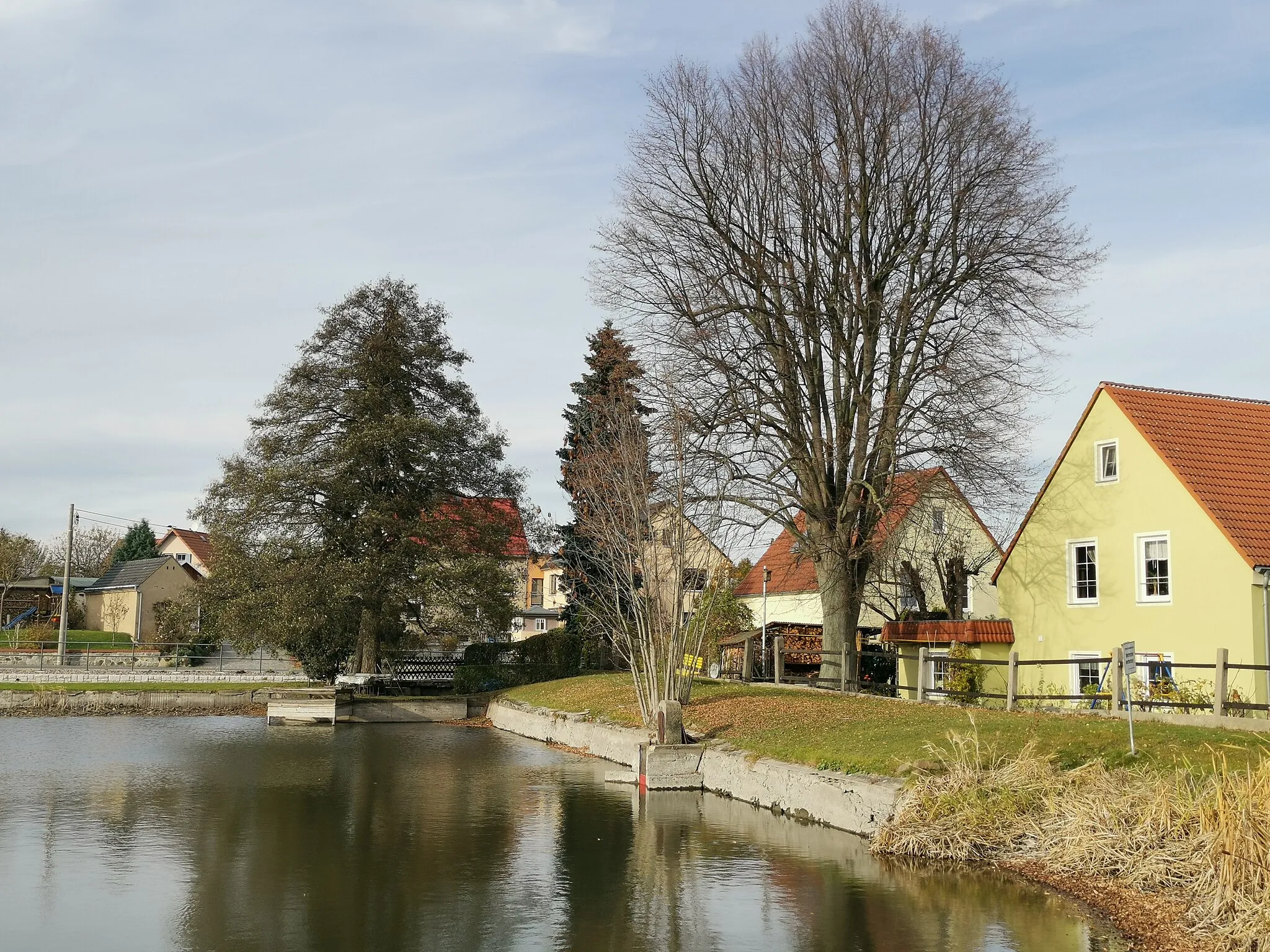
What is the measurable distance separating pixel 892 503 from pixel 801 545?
236 cm

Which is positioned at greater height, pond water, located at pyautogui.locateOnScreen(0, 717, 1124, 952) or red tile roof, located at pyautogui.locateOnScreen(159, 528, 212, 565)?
red tile roof, located at pyautogui.locateOnScreen(159, 528, 212, 565)

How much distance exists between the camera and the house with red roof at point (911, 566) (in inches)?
1129

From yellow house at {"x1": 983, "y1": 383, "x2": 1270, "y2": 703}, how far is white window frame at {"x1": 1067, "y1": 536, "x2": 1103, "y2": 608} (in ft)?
0.11

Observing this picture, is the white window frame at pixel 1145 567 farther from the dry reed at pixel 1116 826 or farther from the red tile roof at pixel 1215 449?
the dry reed at pixel 1116 826

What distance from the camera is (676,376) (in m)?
28.2

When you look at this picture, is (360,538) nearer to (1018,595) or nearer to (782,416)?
(782,416)

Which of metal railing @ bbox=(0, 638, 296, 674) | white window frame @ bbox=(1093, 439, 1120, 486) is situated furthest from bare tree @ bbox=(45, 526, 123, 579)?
white window frame @ bbox=(1093, 439, 1120, 486)

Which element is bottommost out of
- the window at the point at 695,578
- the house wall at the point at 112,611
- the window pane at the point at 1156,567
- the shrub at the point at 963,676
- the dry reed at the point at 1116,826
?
the dry reed at the point at 1116,826

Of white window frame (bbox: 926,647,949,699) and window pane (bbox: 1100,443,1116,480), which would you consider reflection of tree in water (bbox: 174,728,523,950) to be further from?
window pane (bbox: 1100,443,1116,480)

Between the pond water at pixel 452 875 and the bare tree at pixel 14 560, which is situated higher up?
the bare tree at pixel 14 560

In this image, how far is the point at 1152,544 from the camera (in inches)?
1078

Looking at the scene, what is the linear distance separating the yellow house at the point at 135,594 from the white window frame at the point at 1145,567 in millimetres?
55430

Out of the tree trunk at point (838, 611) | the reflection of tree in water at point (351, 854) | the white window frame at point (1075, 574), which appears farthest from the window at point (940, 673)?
the reflection of tree in water at point (351, 854)

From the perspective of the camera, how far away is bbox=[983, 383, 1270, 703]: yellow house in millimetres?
25047
